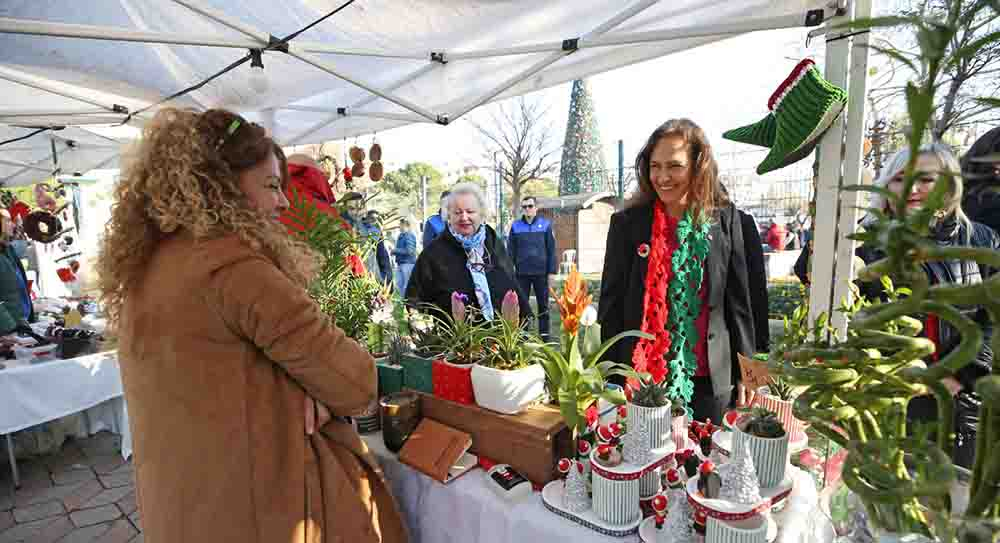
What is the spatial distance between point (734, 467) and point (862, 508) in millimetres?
318

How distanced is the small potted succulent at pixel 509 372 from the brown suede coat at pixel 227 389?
31 cm

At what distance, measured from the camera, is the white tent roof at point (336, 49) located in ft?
7.77

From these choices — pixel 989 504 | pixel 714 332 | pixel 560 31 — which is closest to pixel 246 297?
pixel 989 504

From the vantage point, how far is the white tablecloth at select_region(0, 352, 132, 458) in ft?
8.95

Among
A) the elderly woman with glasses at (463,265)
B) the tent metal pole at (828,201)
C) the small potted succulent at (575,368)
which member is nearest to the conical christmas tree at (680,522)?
the small potted succulent at (575,368)

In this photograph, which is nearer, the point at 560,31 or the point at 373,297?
the point at 373,297

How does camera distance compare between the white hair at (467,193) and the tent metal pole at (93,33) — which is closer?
the tent metal pole at (93,33)

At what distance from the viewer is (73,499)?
9.73 feet

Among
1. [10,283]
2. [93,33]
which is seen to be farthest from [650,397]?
[10,283]

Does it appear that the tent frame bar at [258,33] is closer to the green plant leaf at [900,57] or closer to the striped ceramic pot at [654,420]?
the striped ceramic pot at [654,420]

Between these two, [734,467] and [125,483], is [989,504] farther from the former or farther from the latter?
[125,483]

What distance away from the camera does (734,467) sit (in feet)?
3.00

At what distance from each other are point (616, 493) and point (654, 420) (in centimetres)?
18

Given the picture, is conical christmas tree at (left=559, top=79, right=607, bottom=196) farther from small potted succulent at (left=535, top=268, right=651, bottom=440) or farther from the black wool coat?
small potted succulent at (left=535, top=268, right=651, bottom=440)
